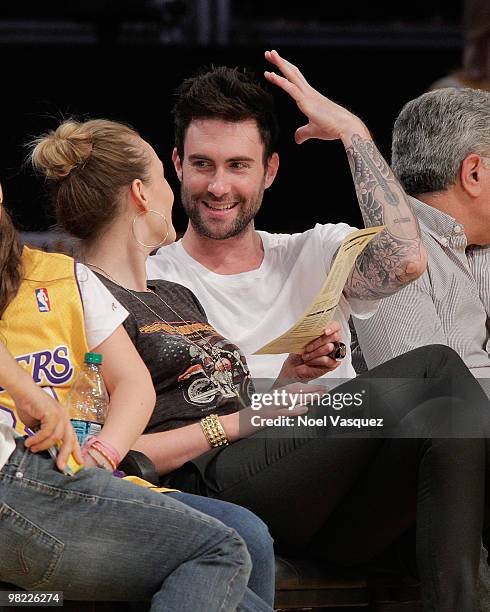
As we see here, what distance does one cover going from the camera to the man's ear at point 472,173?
2695 millimetres

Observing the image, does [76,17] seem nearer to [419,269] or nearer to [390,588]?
[419,269]

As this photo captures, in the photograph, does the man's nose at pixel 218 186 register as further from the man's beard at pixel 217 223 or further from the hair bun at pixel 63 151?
the hair bun at pixel 63 151

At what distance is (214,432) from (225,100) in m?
0.99

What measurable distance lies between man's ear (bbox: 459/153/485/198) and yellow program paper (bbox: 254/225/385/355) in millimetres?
679

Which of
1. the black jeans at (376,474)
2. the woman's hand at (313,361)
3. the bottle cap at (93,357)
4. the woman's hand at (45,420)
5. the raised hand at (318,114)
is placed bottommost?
the black jeans at (376,474)

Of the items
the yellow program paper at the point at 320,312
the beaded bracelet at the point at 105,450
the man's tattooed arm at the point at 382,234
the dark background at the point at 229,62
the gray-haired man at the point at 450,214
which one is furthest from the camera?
the dark background at the point at 229,62

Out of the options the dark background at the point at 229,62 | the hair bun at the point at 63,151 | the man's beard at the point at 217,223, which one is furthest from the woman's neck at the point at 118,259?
the dark background at the point at 229,62

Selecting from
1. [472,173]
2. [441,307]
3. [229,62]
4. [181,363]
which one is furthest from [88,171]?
[229,62]

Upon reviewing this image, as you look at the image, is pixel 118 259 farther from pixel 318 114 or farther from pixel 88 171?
pixel 318 114

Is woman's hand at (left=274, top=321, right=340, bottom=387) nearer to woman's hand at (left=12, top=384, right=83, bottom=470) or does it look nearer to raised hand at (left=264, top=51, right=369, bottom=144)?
raised hand at (left=264, top=51, right=369, bottom=144)

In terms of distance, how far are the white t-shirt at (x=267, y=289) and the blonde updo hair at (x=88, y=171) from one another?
13.6 inches

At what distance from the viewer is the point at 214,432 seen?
201cm

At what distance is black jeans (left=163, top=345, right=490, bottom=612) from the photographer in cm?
186

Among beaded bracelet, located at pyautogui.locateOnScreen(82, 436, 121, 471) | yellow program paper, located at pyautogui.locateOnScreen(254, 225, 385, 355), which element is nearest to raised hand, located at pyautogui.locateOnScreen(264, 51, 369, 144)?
yellow program paper, located at pyautogui.locateOnScreen(254, 225, 385, 355)
